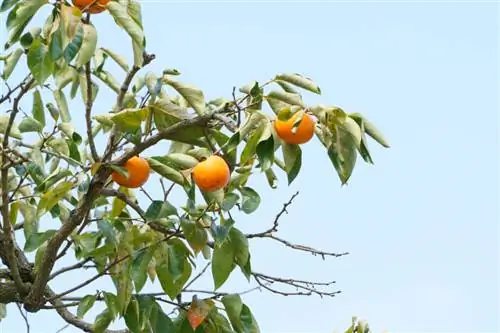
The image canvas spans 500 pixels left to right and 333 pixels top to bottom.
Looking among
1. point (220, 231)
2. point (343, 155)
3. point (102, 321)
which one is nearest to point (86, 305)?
point (102, 321)

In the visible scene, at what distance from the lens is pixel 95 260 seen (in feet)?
9.44

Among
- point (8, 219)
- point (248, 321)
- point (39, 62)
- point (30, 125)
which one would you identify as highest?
point (30, 125)

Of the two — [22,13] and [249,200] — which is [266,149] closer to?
[249,200]

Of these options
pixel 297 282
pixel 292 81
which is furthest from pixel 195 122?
pixel 297 282

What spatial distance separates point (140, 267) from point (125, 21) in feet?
2.07

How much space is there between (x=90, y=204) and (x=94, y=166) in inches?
6.4

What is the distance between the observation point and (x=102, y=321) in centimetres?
279

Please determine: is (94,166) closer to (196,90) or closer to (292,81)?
(196,90)

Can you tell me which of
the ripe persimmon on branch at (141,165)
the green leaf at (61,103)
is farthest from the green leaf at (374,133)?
the green leaf at (61,103)

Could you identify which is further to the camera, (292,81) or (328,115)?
(292,81)

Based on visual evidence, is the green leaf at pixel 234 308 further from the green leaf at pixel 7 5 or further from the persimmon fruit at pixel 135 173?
the green leaf at pixel 7 5

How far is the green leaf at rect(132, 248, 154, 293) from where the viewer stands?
8.41 ft

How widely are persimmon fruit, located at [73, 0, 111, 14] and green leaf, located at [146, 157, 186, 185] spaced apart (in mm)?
388

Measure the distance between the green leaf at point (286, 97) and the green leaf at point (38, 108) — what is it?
1.08 metres
